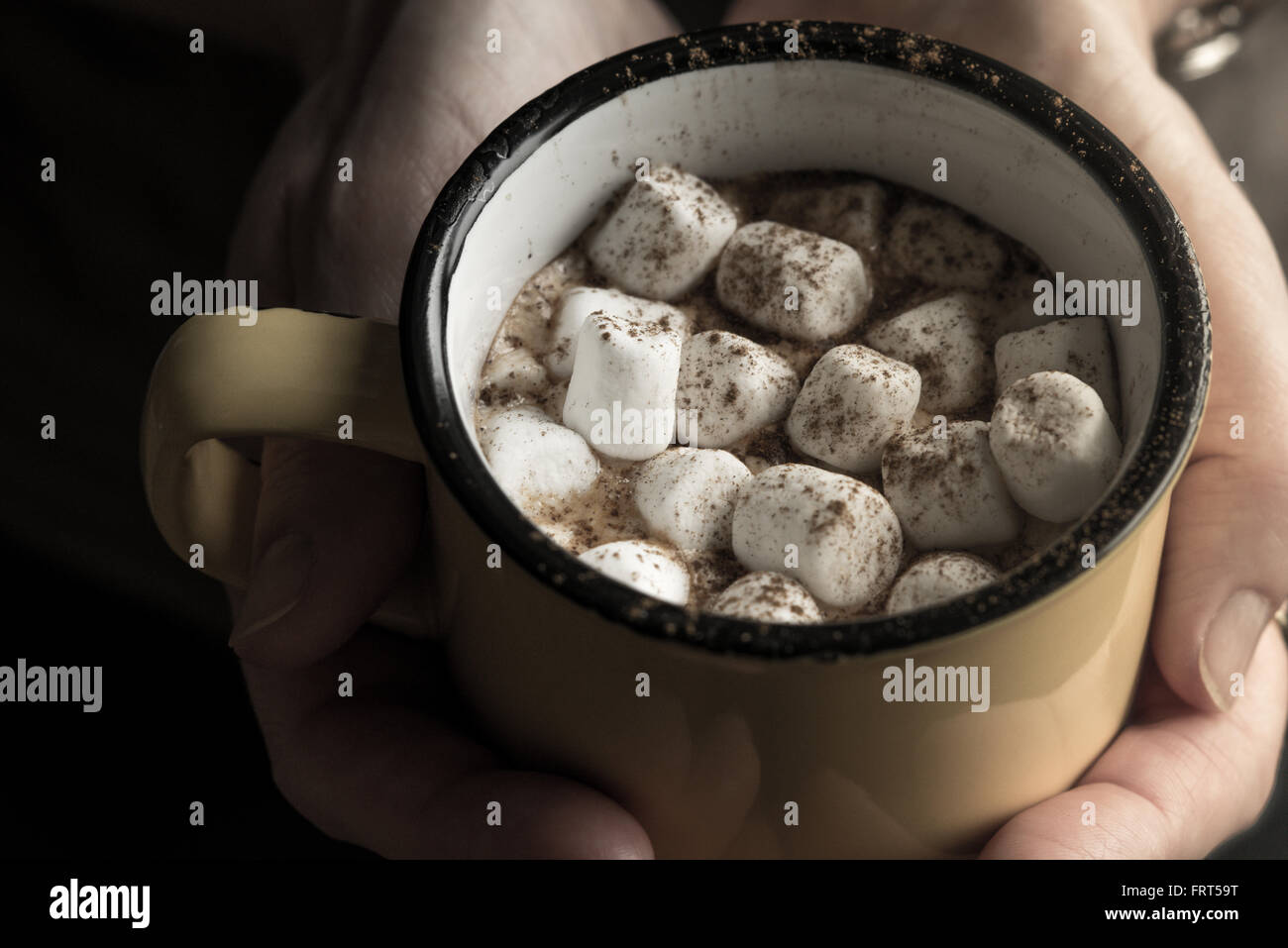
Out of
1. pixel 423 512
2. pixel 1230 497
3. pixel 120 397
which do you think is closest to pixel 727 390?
pixel 423 512

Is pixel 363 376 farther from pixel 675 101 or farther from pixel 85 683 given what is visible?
pixel 85 683

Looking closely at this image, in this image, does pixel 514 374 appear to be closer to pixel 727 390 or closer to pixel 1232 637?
pixel 727 390

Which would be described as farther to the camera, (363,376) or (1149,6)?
(1149,6)

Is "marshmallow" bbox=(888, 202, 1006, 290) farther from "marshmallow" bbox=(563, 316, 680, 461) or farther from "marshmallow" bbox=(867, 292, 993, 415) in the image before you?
"marshmallow" bbox=(563, 316, 680, 461)

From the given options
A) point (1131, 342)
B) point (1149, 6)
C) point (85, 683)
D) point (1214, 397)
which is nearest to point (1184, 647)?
point (1214, 397)

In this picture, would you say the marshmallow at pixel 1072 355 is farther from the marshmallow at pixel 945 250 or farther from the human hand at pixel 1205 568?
the human hand at pixel 1205 568

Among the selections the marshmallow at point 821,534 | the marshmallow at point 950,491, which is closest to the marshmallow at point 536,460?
the marshmallow at point 821,534
